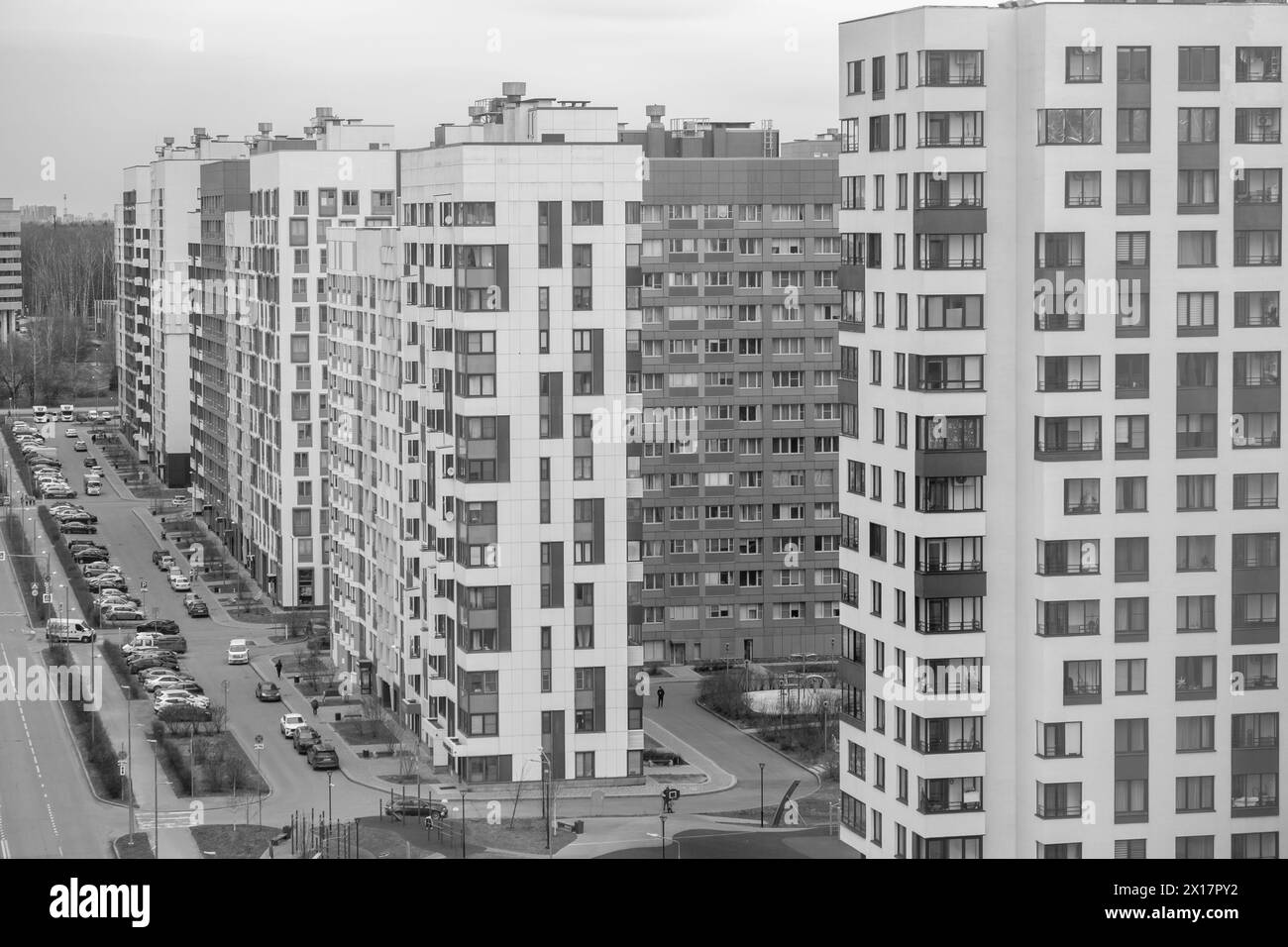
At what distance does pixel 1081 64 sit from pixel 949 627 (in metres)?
6.28

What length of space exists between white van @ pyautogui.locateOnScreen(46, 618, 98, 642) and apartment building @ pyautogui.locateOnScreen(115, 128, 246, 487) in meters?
20.3

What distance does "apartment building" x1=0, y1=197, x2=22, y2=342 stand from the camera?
8688cm

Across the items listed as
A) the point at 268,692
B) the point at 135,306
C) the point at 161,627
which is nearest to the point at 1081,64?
the point at 268,692

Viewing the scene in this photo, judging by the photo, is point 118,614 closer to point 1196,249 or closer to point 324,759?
point 324,759

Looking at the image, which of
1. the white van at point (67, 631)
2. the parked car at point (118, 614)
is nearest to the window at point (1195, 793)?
the white van at point (67, 631)

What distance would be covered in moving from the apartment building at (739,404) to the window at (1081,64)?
19.7 m

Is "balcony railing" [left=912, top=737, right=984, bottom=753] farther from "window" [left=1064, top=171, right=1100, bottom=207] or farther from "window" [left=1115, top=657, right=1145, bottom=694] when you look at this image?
"window" [left=1064, top=171, right=1100, bottom=207]

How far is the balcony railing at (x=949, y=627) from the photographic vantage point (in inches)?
865

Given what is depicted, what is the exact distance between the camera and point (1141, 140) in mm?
22078

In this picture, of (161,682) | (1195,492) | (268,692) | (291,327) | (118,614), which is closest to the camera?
(1195,492)

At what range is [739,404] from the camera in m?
42.3

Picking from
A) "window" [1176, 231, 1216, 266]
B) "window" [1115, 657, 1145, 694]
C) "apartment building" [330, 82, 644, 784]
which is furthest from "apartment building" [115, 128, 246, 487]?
"window" [1115, 657, 1145, 694]

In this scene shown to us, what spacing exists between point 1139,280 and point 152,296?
171 ft

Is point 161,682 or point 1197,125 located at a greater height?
point 1197,125
